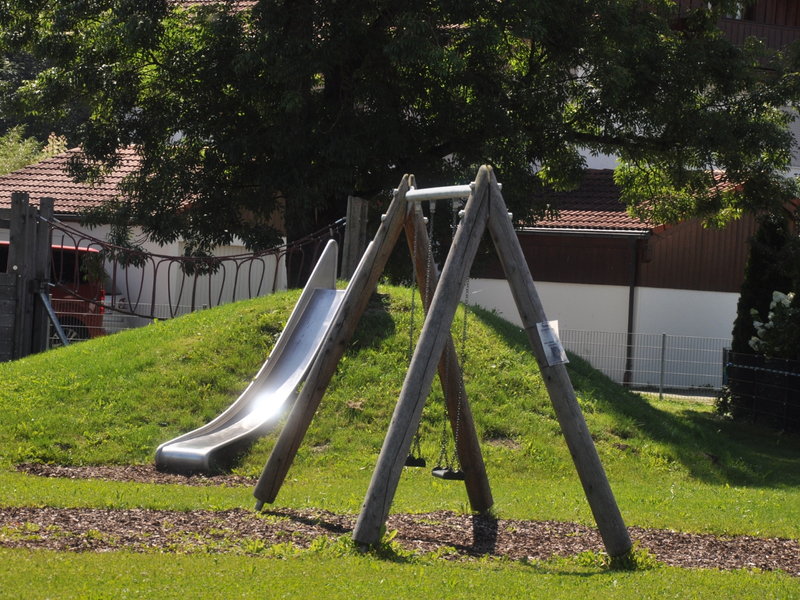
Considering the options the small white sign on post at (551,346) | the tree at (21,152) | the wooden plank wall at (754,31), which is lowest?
the small white sign on post at (551,346)

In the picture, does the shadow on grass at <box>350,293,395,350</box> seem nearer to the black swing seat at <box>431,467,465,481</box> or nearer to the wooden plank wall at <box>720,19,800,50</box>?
the black swing seat at <box>431,467,465,481</box>

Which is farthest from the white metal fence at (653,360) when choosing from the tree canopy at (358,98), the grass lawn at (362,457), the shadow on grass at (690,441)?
the shadow on grass at (690,441)

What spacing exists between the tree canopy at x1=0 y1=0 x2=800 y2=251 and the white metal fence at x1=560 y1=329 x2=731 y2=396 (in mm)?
3963

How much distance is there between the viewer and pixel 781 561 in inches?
235

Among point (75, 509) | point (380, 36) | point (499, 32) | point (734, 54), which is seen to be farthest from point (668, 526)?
point (734, 54)

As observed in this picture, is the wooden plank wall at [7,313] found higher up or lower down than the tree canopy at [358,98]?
lower down

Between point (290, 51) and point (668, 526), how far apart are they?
9.82 m

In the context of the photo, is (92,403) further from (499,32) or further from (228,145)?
(499,32)

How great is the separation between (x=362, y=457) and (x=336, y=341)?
296cm

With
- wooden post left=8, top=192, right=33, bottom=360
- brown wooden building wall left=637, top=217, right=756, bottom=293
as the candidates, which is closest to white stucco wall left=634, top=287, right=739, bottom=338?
brown wooden building wall left=637, top=217, right=756, bottom=293

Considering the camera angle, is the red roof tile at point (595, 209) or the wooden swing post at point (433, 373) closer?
the wooden swing post at point (433, 373)

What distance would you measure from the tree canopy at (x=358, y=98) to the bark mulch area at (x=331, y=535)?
9.09m

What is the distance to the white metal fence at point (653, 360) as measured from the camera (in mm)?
19641

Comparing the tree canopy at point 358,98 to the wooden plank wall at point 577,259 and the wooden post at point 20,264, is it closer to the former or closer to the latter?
the wooden post at point 20,264
